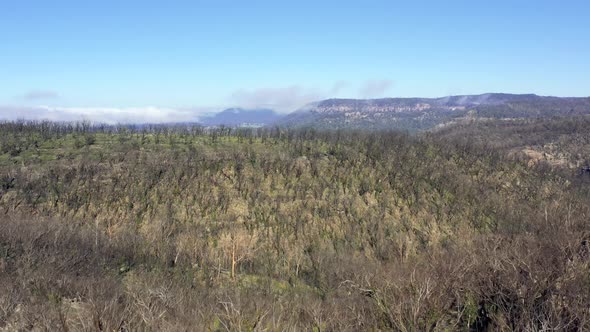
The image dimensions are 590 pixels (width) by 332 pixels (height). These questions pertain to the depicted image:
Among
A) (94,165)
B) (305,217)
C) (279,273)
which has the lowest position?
(279,273)

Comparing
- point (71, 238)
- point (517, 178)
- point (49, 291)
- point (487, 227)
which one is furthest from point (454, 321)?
point (517, 178)

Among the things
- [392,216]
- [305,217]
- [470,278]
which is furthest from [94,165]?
[470,278]

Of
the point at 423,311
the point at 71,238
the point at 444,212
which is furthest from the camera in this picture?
the point at 444,212

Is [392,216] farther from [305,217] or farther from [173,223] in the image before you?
[173,223]

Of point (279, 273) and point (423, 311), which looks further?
point (279, 273)

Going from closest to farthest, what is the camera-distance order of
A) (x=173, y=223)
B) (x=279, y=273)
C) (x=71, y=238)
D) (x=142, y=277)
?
1. (x=142, y=277)
2. (x=71, y=238)
3. (x=279, y=273)
4. (x=173, y=223)

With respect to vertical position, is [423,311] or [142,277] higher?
[423,311]
